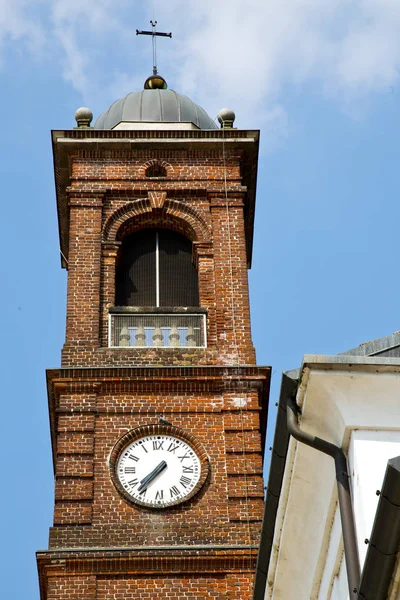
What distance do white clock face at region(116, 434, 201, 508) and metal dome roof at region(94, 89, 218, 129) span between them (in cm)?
790

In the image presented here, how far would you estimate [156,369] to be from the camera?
21484mm

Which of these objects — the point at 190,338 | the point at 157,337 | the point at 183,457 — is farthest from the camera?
the point at 190,338

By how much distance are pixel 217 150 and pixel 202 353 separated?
192 inches

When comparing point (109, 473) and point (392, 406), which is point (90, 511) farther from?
point (392, 406)

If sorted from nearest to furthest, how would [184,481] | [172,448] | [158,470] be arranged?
[184,481] < [158,470] < [172,448]

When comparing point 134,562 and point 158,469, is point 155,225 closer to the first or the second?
point 158,469

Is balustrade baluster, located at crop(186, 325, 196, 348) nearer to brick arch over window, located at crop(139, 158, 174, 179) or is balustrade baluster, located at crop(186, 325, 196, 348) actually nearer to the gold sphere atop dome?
brick arch over window, located at crop(139, 158, 174, 179)

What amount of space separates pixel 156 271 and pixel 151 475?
4688 millimetres

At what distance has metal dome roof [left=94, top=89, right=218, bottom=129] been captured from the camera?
26531 mm

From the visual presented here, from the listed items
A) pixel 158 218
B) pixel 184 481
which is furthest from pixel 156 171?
pixel 184 481

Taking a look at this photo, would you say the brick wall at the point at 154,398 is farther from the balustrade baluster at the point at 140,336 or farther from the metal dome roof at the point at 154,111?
the metal dome roof at the point at 154,111

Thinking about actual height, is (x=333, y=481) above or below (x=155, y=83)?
below

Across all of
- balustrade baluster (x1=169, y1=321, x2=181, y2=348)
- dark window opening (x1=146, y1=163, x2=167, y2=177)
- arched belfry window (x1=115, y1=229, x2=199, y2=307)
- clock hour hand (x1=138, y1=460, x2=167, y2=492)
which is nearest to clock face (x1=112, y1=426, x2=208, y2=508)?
clock hour hand (x1=138, y1=460, x2=167, y2=492)

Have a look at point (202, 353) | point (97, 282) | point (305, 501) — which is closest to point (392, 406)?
point (305, 501)
